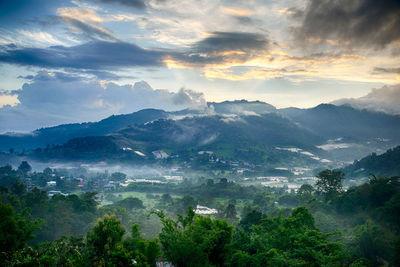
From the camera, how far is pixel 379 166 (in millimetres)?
132500

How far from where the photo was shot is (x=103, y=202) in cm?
11125

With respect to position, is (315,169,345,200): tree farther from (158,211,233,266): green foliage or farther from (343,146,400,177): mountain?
(158,211,233,266): green foliage

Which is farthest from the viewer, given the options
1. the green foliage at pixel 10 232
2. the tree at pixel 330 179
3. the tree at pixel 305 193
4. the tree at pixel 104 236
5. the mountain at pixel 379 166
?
the mountain at pixel 379 166

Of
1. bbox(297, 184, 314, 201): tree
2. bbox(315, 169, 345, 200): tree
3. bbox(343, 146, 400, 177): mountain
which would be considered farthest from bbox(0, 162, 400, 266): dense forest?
bbox(343, 146, 400, 177): mountain

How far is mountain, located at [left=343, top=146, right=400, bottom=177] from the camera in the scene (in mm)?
119125

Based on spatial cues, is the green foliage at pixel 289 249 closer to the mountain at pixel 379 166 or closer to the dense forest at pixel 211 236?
the dense forest at pixel 211 236

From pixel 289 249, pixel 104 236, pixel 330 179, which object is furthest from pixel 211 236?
pixel 330 179

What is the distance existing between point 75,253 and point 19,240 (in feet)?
35.3

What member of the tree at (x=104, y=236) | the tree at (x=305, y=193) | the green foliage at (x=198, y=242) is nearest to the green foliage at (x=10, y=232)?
the tree at (x=104, y=236)

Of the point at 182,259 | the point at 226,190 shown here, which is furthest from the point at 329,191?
the point at 182,259

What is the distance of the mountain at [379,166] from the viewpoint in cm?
11912

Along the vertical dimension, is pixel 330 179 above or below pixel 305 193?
above

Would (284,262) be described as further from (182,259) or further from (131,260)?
(131,260)

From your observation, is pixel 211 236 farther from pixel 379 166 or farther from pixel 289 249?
pixel 379 166
